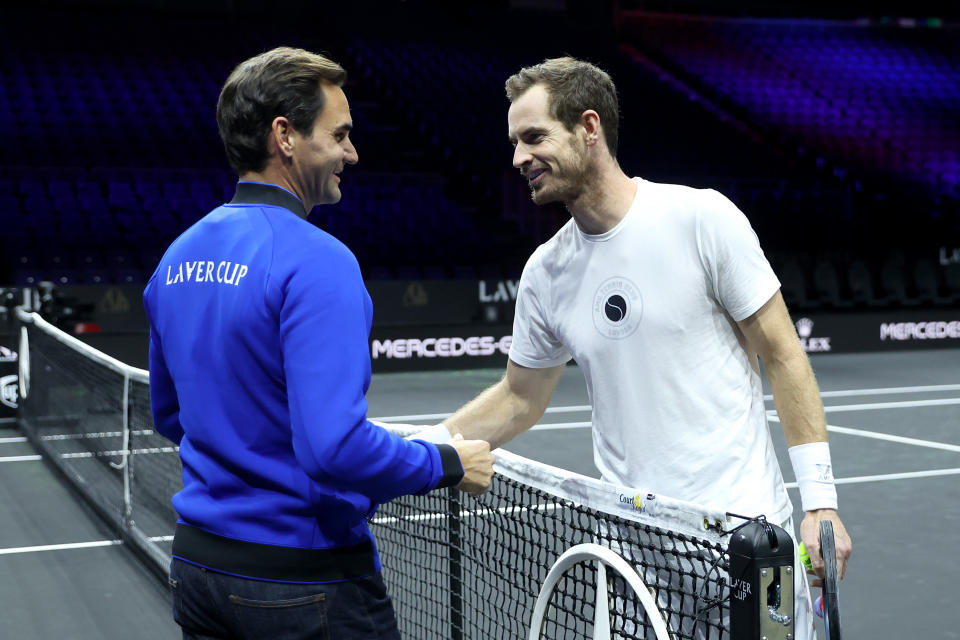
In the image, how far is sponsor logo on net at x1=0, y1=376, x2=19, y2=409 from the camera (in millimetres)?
9891

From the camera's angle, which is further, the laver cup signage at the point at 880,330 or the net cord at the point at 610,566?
the laver cup signage at the point at 880,330

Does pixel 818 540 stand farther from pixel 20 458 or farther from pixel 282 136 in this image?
pixel 20 458

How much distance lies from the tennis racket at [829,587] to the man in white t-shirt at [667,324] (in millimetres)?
378

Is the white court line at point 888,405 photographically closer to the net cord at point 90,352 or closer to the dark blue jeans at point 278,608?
the net cord at point 90,352

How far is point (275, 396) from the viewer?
5.82 feet

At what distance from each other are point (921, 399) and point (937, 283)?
6.45m

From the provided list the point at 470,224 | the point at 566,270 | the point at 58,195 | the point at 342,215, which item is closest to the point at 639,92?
the point at 470,224

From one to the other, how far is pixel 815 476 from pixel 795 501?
4442 mm

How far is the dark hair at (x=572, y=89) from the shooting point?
2.42 metres

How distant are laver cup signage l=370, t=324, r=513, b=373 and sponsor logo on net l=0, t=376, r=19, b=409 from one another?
4.18 meters

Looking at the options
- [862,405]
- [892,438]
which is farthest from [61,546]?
[862,405]

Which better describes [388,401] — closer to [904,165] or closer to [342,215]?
[342,215]

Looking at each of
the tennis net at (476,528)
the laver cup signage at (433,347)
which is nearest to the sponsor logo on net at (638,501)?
the tennis net at (476,528)

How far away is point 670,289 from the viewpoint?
2.36m
